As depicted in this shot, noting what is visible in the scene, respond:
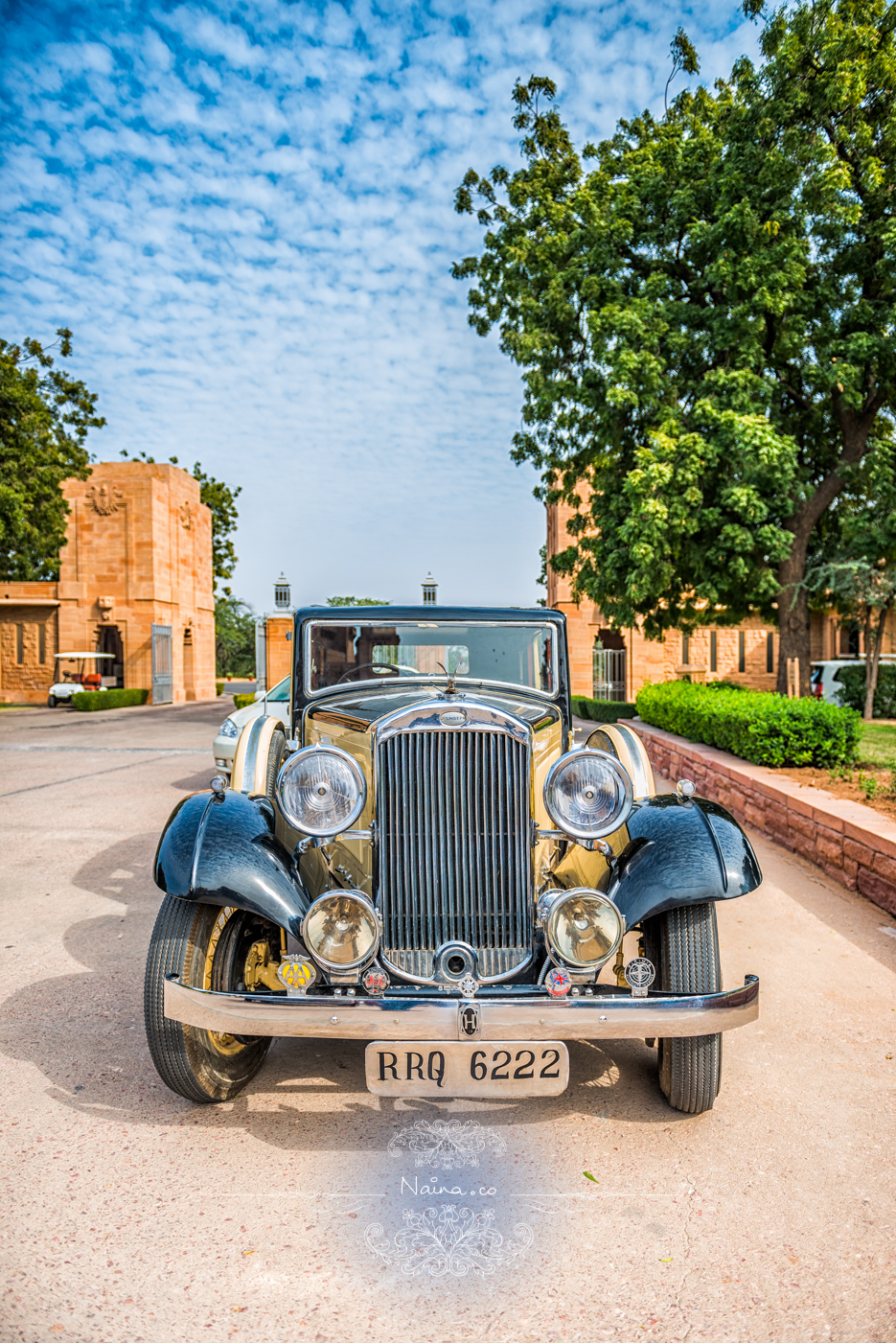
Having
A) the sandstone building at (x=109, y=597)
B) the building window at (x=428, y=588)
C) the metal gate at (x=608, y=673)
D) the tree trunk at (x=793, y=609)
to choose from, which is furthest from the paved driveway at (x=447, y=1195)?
the sandstone building at (x=109, y=597)

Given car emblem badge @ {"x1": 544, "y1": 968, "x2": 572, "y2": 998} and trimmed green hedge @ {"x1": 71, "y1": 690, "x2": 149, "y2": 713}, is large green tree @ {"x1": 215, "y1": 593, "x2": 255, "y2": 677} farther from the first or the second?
car emblem badge @ {"x1": 544, "y1": 968, "x2": 572, "y2": 998}

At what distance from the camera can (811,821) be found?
563 centimetres

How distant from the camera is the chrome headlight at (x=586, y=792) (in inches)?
104

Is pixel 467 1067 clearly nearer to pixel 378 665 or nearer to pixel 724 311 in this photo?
pixel 378 665

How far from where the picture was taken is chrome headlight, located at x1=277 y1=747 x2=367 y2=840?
2.64 m

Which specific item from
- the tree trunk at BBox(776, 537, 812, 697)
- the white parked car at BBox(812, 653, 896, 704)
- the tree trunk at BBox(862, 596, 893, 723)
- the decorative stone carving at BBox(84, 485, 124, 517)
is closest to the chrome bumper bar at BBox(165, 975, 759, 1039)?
the tree trunk at BBox(776, 537, 812, 697)

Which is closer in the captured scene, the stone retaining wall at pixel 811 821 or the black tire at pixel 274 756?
the black tire at pixel 274 756

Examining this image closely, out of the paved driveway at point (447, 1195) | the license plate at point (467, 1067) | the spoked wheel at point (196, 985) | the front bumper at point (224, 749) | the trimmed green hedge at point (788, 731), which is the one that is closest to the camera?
the paved driveway at point (447, 1195)

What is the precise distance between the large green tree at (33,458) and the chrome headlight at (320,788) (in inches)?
752

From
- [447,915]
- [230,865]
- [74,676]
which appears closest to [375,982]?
[447,915]

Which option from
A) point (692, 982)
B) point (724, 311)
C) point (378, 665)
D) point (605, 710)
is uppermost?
point (724, 311)

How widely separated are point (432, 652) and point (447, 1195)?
2354 mm

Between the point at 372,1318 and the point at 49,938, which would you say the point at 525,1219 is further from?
the point at 49,938

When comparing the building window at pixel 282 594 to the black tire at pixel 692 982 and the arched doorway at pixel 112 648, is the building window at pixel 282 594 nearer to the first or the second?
the black tire at pixel 692 982
